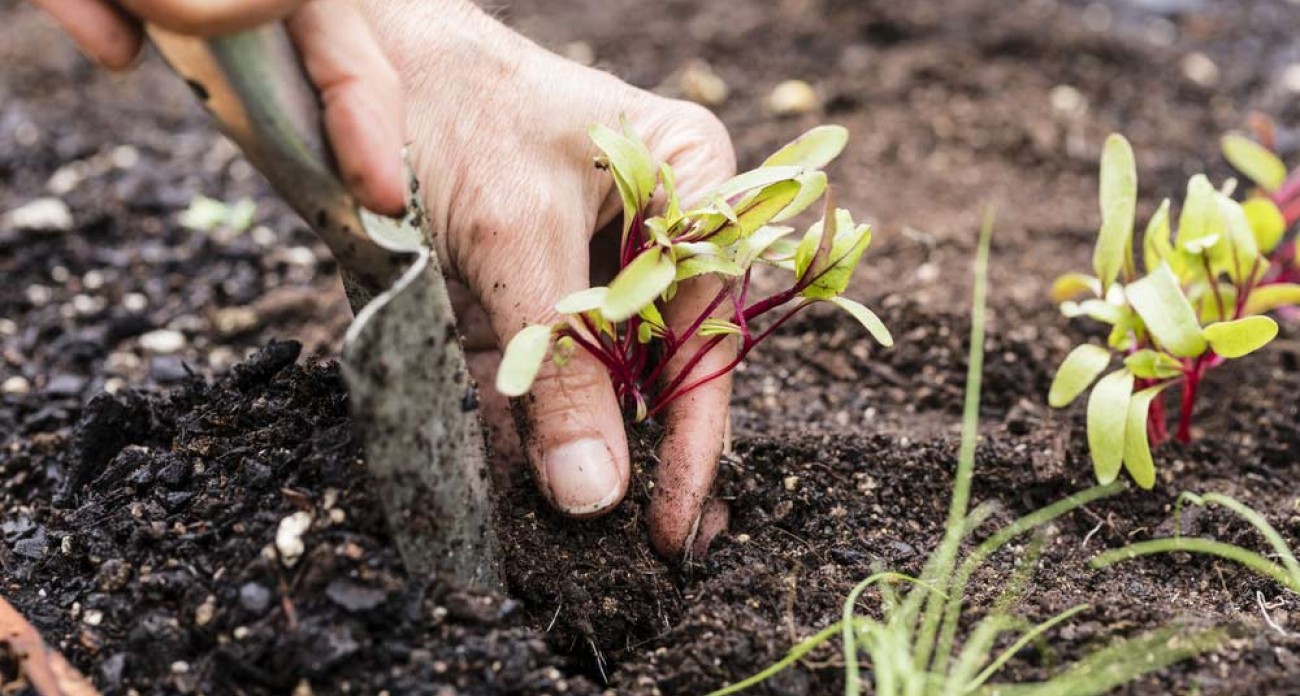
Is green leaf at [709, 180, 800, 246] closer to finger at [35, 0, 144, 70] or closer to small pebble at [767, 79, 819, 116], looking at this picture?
finger at [35, 0, 144, 70]

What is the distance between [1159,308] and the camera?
6.00 ft

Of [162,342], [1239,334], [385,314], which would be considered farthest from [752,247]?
[162,342]

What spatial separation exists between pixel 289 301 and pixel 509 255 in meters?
1.41

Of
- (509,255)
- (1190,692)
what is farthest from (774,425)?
(1190,692)

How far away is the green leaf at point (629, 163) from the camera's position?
1628mm

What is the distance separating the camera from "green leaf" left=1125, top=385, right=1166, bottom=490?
6.05 feet

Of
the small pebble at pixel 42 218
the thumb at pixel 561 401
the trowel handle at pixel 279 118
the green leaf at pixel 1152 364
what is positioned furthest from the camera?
the small pebble at pixel 42 218

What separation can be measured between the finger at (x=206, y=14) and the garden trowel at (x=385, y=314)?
0.14 feet

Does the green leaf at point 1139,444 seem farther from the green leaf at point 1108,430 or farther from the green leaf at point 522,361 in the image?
the green leaf at point 522,361

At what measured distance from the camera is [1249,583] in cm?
184

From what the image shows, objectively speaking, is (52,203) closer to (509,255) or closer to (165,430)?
(165,430)

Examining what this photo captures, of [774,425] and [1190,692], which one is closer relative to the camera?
[1190,692]

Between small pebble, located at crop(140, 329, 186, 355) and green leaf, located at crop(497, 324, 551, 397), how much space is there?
5.45 feet

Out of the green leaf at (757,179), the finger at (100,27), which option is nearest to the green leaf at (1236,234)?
the green leaf at (757,179)
